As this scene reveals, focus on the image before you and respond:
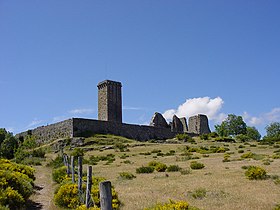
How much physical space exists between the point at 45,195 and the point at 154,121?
50.3 metres

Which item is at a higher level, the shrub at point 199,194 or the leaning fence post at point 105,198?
the leaning fence post at point 105,198

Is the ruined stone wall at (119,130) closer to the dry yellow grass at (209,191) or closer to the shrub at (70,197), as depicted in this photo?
the dry yellow grass at (209,191)

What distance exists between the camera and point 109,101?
5978cm

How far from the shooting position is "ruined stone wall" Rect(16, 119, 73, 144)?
1916 inches

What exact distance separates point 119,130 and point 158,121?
48.8ft

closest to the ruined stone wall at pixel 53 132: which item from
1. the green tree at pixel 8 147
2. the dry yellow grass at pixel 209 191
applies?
the green tree at pixel 8 147

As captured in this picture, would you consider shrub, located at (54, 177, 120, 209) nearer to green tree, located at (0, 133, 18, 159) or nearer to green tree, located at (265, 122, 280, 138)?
green tree, located at (0, 133, 18, 159)

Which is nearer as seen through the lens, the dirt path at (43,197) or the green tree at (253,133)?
the dirt path at (43,197)

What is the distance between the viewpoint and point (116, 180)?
1833 cm

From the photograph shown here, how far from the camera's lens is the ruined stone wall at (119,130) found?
49.0 metres

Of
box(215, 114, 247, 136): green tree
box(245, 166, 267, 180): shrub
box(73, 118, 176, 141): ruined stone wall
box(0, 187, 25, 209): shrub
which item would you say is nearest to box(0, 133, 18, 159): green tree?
box(73, 118, 176, 141): ruined stone wall

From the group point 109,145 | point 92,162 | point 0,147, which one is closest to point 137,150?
point 109,145

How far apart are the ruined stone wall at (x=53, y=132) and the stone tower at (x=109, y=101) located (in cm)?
1126

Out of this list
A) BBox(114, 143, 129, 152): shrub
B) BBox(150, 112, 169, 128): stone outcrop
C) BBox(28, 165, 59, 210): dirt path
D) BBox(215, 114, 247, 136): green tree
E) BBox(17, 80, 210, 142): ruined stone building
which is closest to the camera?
BBox(28, 165, 59, 210): dirt path
